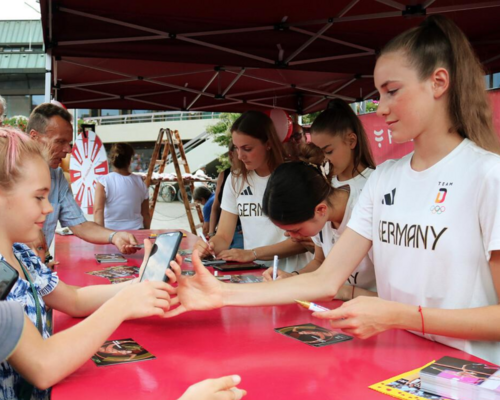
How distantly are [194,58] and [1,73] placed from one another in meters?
19.3

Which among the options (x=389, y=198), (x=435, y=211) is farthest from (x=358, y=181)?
(x=435, y=211)

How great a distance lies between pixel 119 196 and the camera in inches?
188

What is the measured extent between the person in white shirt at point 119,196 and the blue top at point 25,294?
334 centimetres

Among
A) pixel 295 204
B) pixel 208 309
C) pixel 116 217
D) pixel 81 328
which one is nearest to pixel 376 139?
pixel 116 217

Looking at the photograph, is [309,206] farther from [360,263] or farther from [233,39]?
[233,39]

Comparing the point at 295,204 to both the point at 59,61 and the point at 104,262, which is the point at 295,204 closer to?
the point at 104,262

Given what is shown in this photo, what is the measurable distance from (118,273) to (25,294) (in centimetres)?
113

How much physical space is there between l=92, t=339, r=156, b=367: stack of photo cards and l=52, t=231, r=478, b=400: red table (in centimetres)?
2

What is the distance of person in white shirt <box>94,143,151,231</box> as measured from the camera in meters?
4.73

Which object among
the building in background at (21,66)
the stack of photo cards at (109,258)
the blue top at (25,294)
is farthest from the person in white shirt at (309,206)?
the building in background at (21,66)

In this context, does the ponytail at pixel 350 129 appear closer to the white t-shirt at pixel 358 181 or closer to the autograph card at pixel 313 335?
the white t-shirt at pixel 358 181

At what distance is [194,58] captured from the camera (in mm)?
4059

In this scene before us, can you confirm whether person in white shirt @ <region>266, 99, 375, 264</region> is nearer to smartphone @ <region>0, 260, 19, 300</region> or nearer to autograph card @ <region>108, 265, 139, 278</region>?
autograph card @ <region>108, 265, 139, 278</region>

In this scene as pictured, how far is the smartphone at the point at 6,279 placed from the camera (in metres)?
0.60
